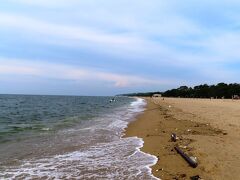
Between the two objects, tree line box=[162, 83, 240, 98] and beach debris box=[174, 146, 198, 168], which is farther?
tree line box=[162, 83, 240, 98]

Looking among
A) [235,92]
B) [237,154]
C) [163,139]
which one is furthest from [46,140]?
[235,92]

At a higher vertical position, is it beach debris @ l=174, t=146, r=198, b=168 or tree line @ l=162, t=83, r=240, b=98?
tree line @ l=162, t=83, r=240, b=98

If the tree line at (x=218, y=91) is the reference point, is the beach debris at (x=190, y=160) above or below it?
below

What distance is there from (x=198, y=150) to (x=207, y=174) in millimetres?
3050

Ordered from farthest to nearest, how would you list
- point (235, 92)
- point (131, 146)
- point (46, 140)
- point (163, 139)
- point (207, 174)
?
point (235, 92) < point (46, 140) < point (163, 139) < point (131, 146) < point (207, 174)

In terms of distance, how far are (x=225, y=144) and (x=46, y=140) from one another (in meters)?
8.39

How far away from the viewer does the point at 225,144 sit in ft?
41.0

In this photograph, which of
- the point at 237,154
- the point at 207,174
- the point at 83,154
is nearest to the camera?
the point at 207,174

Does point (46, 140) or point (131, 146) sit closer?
point (131, 146)

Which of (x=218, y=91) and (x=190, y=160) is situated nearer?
(x=190, y=160)

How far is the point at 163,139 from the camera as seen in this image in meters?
15.2

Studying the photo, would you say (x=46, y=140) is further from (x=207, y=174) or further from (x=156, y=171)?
(x=207, y=174)

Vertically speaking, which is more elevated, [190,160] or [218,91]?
[218,91]

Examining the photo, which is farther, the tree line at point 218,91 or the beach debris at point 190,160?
the tree line at point 218,91
